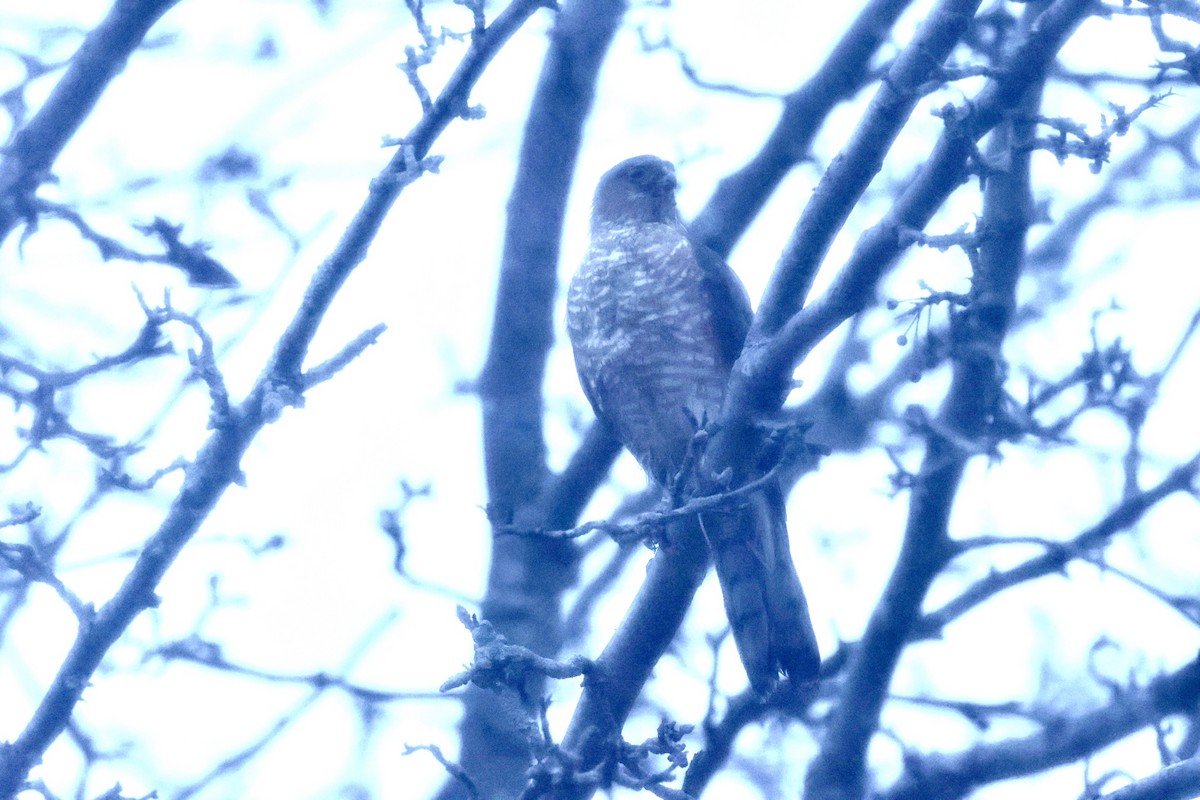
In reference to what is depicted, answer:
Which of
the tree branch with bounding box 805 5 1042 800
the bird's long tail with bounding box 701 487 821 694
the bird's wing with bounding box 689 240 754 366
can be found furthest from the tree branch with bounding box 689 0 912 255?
the bird's long tail with bounding box 701 487 821 694

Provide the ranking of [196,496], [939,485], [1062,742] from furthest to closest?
[939,485]
[1062,742]
[196,496]

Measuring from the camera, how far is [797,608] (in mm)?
4242

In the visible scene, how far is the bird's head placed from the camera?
5.20 metres

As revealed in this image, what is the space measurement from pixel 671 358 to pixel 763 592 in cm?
80

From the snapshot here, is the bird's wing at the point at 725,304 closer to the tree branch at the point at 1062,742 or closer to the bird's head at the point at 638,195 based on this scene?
the bird's head at the point at 638,195

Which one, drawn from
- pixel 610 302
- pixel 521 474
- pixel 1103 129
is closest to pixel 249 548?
pixel 521 474

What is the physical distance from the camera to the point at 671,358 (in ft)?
15.3

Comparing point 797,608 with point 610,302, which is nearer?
point 797,608

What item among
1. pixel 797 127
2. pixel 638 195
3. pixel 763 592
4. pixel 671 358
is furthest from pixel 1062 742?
pixel 638 195

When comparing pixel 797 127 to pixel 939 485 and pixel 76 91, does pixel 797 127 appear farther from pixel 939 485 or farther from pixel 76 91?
pixel 76 91

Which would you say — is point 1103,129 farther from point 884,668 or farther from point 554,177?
point 554,177

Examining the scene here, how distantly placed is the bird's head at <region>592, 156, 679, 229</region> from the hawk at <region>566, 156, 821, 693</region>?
239 mm

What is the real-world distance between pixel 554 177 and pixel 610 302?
1.43ft

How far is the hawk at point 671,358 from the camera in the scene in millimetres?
4371
